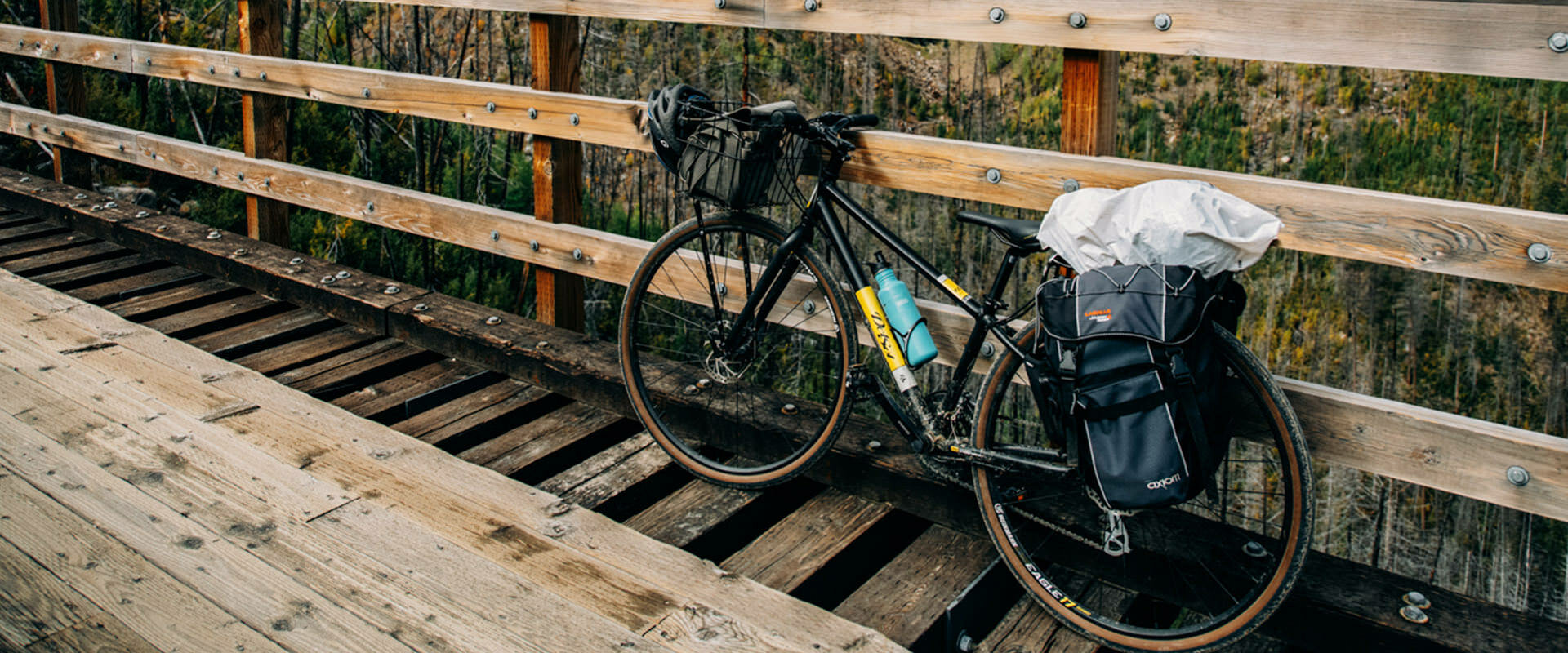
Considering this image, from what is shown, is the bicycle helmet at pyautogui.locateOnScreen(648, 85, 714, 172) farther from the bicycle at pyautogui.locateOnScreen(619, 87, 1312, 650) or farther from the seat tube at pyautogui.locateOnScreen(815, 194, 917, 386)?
the seat tube at pyautogui.locateOnScreen(815, 194, 917, 386)

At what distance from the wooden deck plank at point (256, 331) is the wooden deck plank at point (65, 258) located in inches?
42.4

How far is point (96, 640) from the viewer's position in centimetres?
209

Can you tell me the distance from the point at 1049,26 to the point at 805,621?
1.34 m

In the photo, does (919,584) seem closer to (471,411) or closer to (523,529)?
(523,529)

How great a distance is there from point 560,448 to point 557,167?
37.8 inches

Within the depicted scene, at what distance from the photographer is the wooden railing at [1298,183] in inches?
82.0

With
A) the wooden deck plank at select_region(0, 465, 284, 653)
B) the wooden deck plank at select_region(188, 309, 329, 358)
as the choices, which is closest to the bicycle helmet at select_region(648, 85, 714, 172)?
the wooden deck plank at select_region(0, 465, 284, 653)

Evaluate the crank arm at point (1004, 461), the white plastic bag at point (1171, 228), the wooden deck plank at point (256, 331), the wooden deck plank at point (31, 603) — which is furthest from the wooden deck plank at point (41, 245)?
the white plastic bag at point (1171, 228)

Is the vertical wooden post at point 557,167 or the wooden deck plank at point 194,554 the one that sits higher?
the vertical wooden post at point 557,167

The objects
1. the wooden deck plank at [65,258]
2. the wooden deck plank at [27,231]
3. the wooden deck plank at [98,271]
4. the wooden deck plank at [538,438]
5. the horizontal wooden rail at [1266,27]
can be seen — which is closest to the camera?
the horizontal wooden rail at [1266,27]

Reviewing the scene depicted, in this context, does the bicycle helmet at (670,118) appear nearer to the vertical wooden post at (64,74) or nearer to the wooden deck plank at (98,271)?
the wooden deck plank at (98,271)

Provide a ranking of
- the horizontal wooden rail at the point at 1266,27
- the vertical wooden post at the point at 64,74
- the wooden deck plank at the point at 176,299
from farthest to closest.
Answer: the vertical wooden post at the point at 64,74 < the wooden deck plank at the point at 176,299 < the horizontal wooden rail at the point at 1266,27

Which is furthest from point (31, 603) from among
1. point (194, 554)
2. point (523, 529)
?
point (523, 529)

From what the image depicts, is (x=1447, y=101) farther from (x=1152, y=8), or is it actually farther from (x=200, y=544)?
(x=200, y=544)
